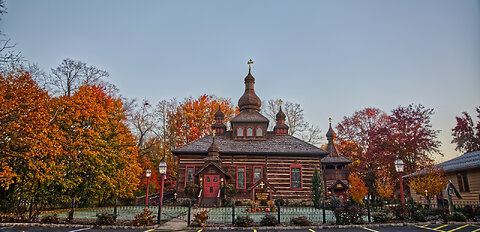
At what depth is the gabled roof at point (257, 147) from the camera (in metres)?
29.5

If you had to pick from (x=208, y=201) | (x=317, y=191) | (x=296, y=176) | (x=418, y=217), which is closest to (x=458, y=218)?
(x=418, y=217)

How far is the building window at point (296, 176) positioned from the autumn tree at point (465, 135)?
963 inches

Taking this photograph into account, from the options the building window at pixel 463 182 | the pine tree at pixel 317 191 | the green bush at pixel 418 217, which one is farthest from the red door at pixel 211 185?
the building window at pixel 463 182

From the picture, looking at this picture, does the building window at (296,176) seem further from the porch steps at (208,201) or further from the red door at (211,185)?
the porch steps at (208,201)

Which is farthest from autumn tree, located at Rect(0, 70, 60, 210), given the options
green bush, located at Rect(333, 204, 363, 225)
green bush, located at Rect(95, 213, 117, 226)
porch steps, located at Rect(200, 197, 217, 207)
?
green bush, located at Rect(333, 204, 363, 225)

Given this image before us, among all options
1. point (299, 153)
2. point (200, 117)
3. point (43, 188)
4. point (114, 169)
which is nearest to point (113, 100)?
point (114, 169)

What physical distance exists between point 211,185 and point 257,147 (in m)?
6.08

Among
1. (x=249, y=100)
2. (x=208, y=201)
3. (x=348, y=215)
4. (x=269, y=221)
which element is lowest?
(x=269, y=221)

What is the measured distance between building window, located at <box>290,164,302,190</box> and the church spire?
8.69 metres

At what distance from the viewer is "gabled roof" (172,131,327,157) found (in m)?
29.5

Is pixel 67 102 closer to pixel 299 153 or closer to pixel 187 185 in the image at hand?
pixel 187 185

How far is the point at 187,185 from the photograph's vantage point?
26750 millimetres

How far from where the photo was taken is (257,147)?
30.4 meters

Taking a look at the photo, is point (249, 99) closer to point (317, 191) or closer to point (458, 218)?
point (317, 191)
